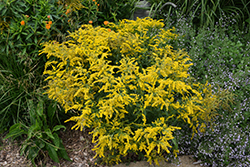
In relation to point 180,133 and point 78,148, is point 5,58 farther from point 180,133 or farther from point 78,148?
point 180,133

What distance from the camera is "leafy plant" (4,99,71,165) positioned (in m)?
2.41

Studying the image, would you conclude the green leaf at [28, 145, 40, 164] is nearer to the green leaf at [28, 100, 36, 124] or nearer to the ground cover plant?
the ground cover plant

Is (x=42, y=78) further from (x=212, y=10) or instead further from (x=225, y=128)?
(x=212, y=10)

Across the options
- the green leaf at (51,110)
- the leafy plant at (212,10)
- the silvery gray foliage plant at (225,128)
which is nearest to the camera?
the silvery gray foliage plant at (225,128)

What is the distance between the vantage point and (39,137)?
237cm

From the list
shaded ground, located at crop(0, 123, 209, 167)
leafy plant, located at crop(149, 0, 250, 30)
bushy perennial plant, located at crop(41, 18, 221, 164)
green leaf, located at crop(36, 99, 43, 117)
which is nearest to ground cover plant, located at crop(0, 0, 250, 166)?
green leaf, located at crop(36, 99, 43, 117)

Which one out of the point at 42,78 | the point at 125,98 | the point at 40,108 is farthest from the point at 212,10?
the point at 40,108

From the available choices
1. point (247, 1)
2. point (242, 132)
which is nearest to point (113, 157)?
point (242, 132)

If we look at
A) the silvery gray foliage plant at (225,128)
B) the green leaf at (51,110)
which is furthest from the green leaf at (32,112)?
the silvery gray foliage plant at (225,128)

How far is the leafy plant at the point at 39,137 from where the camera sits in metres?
2.41

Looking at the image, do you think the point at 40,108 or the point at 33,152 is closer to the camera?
the point at 33,152

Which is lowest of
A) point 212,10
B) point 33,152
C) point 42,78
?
point 33,152

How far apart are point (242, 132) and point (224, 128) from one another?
0.83ft

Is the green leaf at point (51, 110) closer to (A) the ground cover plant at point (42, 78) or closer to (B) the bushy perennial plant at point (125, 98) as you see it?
(A) the ground cover plant at point (42, 78)
